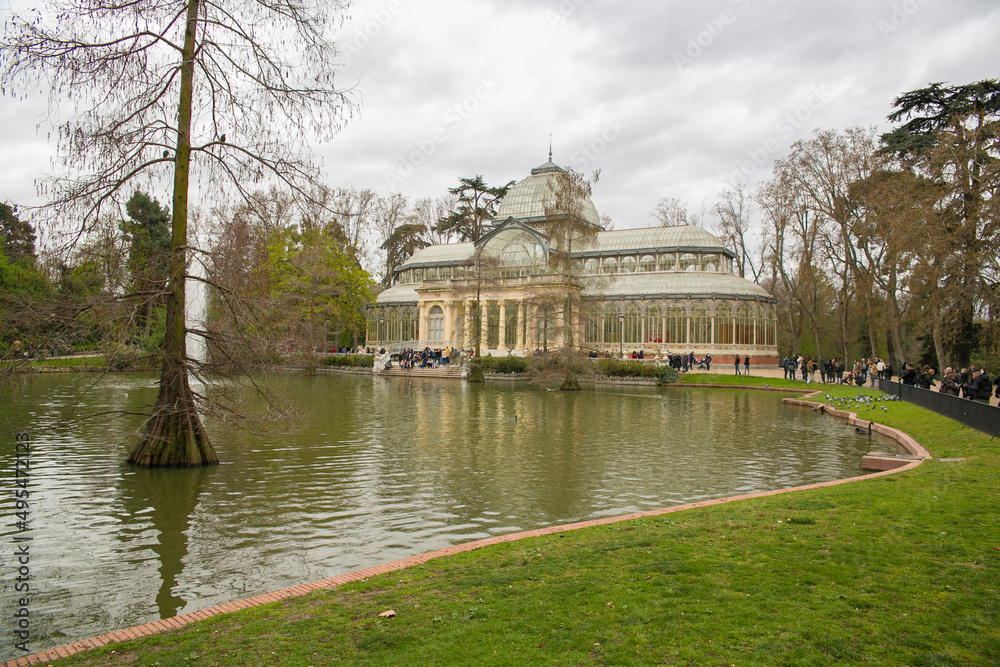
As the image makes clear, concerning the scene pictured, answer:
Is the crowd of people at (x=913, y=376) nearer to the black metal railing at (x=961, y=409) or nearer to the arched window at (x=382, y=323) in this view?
the black metal railing at (x=961, y=409)

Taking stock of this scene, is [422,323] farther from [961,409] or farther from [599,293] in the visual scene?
[961,409]

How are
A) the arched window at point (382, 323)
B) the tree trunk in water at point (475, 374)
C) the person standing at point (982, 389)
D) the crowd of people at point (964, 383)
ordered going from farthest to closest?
the arched window at point (382, 323), the tree trunk in water at point (475, 374), the crowd of people at point (964, 383), the person standing at point (982, 389)

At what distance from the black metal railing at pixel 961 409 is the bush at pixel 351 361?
34.1 m

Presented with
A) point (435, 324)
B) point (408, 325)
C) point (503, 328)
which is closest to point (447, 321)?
point (435, 324)

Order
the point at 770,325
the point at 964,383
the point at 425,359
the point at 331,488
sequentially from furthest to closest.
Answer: the point at 770,325 < the point at 425,359 < the point at 964,383 < the point at 331,488

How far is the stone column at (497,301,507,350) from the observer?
183ft

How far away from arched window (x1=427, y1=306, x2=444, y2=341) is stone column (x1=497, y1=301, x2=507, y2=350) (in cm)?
634

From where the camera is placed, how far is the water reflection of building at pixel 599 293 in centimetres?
4934

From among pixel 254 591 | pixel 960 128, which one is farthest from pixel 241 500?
pixel 960 128

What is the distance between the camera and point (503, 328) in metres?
56.2

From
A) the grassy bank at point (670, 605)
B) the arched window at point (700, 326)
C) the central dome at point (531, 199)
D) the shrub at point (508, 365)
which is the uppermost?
the central dome at point (531, 199)

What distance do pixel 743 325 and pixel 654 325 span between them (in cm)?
644

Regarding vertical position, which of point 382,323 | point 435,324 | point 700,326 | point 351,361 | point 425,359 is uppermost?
point 382,323

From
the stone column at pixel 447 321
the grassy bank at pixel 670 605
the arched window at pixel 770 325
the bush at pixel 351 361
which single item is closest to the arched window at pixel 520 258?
the stone column at pixel 447 321
